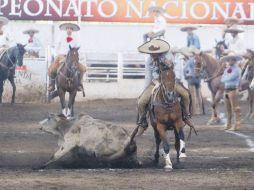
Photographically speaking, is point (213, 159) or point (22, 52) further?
point (22, 52)

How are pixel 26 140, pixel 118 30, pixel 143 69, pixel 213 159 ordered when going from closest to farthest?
pixel 213 159 → pixel 26 140 → pixel 143 69 → pixel 118 30

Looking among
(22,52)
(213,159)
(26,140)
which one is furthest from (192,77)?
(213,159)

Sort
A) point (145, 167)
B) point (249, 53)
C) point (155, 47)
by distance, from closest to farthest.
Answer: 1. point (145, 167)
2. point (155, 47)
3. point (249, 53)

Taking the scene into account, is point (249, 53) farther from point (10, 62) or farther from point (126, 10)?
point (126, 10)

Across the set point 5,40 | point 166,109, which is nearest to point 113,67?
point 5,40

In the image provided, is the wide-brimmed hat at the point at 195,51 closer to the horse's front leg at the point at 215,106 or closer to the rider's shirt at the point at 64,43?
the horse's front leg at the point at 215,106

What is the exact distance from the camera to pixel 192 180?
527 inches

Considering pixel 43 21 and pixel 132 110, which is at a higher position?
pixel 43 21

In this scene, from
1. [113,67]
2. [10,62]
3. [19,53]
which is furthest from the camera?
[113,67]

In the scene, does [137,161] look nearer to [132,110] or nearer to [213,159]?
[213,159]

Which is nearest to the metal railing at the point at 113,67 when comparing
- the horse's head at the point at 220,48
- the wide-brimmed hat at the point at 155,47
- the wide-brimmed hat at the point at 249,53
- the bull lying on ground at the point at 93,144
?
the horse's head at the point at 220,48

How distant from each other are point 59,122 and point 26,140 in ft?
13.0

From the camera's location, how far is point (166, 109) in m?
15.2

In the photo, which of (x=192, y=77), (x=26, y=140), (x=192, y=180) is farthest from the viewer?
(x=192, y=77)
